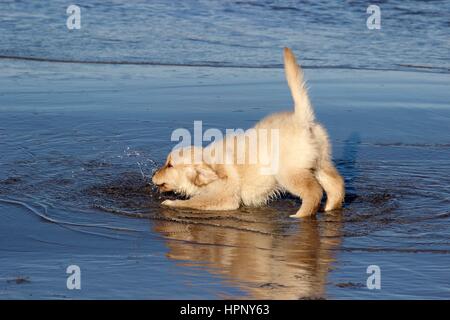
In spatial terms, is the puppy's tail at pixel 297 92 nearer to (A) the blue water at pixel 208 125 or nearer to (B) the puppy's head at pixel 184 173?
(A) the blue water at pixel 208 125

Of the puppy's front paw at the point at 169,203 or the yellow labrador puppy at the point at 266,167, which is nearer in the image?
the yellow labrador puppy at the point at 266,167

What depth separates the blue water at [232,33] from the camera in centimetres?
1130

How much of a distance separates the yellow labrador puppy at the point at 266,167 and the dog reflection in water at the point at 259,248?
0.15 metres

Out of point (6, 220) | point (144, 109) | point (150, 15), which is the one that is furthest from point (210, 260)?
point (150, 15)

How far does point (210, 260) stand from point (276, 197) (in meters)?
1.71

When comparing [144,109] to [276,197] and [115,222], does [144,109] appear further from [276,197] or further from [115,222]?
[115,222]

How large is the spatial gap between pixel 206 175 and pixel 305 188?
0.82 meters

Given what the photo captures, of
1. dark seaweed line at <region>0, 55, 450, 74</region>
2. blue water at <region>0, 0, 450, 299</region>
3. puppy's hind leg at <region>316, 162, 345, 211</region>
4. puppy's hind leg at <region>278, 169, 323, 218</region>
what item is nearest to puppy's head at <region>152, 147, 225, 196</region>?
blue water at <region>0, 0, 450, 299</region>

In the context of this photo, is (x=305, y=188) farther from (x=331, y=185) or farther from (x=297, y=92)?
(x=297, y=92)

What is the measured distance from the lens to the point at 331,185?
614 cm

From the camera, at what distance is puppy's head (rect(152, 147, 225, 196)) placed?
21.2 feet

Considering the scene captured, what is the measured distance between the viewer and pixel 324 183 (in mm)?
6172

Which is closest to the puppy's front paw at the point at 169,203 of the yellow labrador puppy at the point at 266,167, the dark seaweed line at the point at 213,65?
the yellow labrador puppy at the point at 266,167

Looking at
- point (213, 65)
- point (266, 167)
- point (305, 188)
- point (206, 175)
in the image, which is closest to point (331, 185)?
point (305, 188)
